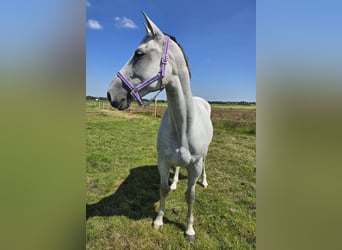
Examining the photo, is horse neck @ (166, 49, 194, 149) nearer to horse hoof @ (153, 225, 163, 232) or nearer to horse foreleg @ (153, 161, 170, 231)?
horse foreleg @ (153, 161, 170, 231)

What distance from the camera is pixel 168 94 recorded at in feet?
5.98

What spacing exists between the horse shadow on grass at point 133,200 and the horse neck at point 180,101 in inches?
46.6

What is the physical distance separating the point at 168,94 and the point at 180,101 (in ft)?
0.41

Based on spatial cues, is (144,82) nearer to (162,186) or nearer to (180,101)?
(180,101)

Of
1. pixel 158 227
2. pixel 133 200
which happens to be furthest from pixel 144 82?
pixel 133 200

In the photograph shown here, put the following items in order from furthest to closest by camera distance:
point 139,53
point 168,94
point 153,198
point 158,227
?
point 153,198
point 158,227
point 168,94
point 139,53

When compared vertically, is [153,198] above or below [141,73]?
below

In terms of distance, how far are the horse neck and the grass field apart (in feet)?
1.90

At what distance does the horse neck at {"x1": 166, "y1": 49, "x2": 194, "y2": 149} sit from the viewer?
175cm

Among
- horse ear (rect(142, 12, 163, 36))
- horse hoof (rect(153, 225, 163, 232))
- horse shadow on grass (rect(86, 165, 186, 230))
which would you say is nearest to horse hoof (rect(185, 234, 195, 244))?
horse shadow on grass (rect(86, 165, 186, 230))
